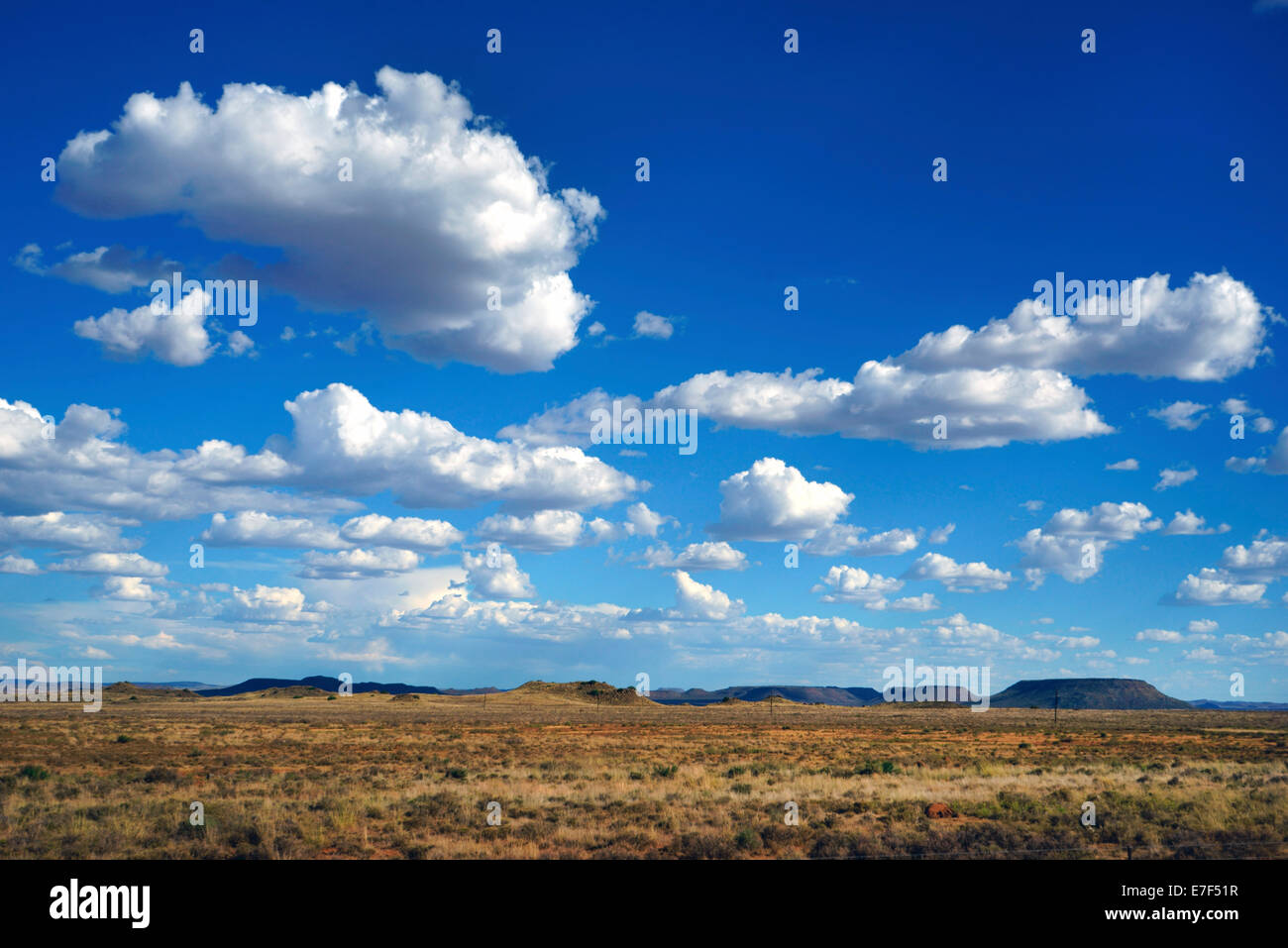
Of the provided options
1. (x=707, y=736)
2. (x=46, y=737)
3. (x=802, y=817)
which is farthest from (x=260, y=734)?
(x=802, y=817)

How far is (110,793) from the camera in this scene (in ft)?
79.4

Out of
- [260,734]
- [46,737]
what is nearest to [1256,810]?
[260,734]

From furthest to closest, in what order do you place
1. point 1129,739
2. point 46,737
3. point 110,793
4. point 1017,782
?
point 1129,739, point 46,737, point 1017,782, point 110,793

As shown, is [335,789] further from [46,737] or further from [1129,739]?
[1129,739]
